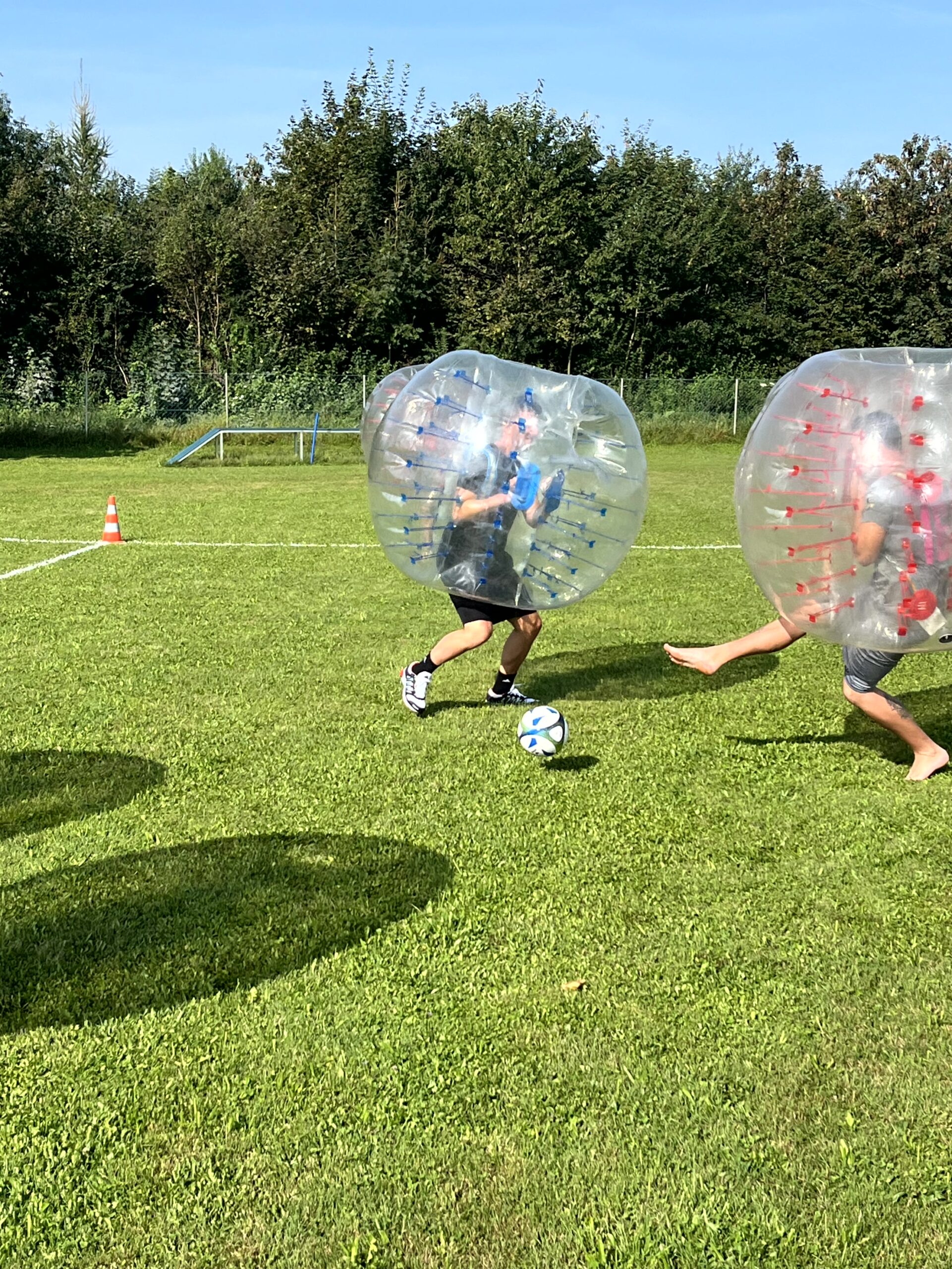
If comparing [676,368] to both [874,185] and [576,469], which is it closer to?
[874,185]

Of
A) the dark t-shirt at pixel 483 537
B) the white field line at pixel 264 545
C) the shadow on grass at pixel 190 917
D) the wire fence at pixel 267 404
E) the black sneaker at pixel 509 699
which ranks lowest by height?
the shadow on grass at pixel 190 917

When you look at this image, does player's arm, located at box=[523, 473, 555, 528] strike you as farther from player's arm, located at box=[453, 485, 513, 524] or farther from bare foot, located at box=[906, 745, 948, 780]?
bare foot, located at box=[906, 745, 948, 780]

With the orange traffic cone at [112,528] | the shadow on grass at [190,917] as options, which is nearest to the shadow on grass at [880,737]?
the shadow on grass at [190,917]

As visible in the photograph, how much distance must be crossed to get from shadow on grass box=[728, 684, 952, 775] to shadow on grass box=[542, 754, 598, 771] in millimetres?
889

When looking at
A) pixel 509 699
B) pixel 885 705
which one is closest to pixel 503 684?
pixel 509 699

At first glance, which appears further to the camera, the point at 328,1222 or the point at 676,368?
the point at 676,368

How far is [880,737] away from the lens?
6445 millimetres

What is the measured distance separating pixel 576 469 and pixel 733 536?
9.65 meters

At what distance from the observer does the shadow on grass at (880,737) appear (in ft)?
20.3

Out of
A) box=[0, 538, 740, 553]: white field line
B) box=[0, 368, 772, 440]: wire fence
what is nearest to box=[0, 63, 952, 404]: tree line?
box=[0, 368, 772, 440]: wire fence

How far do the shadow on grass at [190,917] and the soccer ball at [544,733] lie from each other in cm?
117

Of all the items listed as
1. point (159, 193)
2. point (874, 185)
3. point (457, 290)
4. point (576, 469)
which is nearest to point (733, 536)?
point (576, 469)

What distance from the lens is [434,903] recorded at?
429 cm

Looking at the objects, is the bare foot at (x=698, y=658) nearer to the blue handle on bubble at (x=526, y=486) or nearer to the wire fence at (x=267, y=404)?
the blue handle on bubble at (x=526, y=486)
